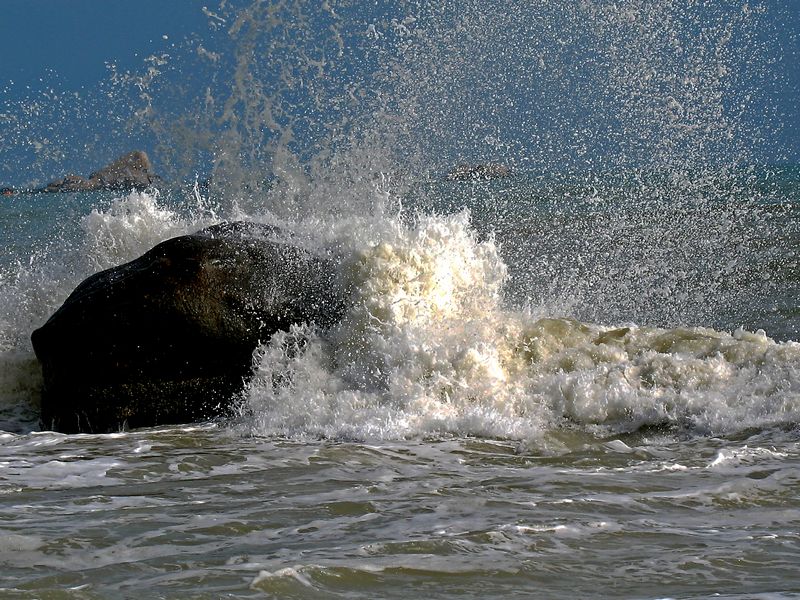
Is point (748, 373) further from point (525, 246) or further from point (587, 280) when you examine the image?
point (525, 246)

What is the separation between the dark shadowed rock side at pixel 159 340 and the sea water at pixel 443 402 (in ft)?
0.68

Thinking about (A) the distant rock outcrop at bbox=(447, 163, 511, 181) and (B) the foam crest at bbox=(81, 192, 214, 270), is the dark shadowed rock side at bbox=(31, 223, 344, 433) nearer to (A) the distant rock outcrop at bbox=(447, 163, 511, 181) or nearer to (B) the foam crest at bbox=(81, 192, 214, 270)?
(B) the foam crest at bbox=(81, 192, 214, 270)

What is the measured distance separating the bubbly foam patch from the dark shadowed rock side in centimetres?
23

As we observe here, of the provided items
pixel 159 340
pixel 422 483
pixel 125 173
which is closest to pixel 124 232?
pixel 159 340

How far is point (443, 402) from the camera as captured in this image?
6.42 meters

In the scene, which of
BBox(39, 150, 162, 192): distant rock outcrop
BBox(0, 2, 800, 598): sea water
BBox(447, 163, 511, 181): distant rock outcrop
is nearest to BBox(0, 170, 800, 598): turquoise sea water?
BBox(0, 2, 800, 598): sea water

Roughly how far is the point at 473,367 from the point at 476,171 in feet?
38.3

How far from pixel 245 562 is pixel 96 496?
1.39m

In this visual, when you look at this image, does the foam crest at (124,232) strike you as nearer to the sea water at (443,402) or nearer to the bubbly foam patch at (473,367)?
the sea water at (443,402)

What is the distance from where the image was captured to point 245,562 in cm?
352

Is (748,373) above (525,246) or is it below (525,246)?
below

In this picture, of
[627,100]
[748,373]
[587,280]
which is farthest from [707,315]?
[748,373]

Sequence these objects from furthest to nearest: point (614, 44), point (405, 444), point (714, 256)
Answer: point (714, 256) → point (614, 44) → point (405, 444)

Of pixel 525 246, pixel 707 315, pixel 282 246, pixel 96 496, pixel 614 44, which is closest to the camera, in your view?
pixel 96 496
